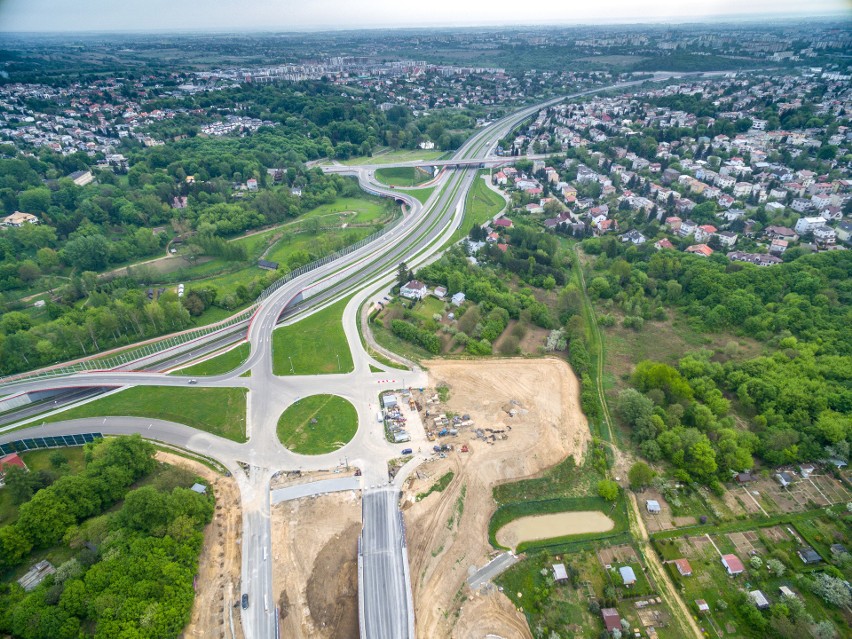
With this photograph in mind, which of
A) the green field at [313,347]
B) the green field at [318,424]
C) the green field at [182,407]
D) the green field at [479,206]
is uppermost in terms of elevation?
the green field at [479,206]

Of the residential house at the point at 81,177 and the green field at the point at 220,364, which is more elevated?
the residential house at the point at 81,177

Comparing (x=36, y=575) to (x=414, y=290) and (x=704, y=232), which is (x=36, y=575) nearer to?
(x=414, y=290)

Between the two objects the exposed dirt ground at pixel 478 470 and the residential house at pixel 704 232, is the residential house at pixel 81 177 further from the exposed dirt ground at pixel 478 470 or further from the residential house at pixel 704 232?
the residential house at pixel 704 232

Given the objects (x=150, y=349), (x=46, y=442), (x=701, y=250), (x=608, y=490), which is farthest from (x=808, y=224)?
(x=46, y=442)

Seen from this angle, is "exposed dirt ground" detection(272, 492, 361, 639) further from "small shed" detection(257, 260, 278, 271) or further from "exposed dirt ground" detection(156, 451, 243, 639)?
"small shed" detection(257, 260, 278, 271)

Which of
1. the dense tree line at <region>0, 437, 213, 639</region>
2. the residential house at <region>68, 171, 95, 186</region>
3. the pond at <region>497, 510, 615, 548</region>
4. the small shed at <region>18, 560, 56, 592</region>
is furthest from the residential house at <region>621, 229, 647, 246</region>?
the residential house at <region>68, 171, 95, 186</region>

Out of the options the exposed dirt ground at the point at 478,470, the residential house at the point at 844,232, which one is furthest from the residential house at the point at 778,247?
the exposed dirt ground at the point at 478,470
